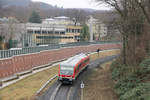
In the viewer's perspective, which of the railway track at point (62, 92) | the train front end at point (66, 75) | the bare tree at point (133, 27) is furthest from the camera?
the train front end at point (66, 75)

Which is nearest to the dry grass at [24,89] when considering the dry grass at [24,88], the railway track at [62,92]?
the dry grass at [24,88]

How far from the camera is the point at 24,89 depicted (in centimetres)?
1848

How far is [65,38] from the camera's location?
67438 millimetres

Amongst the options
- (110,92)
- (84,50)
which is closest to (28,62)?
(110,92)

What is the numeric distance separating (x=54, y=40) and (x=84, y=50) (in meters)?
18.6

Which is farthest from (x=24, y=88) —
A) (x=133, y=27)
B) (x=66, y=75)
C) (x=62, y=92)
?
(x=133, y=27)

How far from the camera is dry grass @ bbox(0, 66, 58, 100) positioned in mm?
16500

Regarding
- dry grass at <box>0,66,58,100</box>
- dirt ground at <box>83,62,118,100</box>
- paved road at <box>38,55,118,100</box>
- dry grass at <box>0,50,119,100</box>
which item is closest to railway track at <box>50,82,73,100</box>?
paved road at <box>38,55,118,100</box>

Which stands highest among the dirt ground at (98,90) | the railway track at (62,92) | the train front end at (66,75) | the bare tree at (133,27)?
the bare tree at (133,27)

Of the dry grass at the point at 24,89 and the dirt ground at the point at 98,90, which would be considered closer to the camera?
the dirt ground at the point at 98,90

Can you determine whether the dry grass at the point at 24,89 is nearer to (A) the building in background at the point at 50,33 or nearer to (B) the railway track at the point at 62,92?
(B) the railway track at the point at 62,92

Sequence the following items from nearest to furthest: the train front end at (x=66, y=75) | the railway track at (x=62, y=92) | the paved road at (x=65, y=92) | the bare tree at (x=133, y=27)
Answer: the paved road at (x=65, y=92) < the railway track at (x=62, y=92) < the bare tree at (x=133, y=27) < the train front end at (x=66, y=75)

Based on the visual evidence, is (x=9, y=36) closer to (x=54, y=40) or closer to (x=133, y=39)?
(x=54, y=40)

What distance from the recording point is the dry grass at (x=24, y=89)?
16500 millimetres
